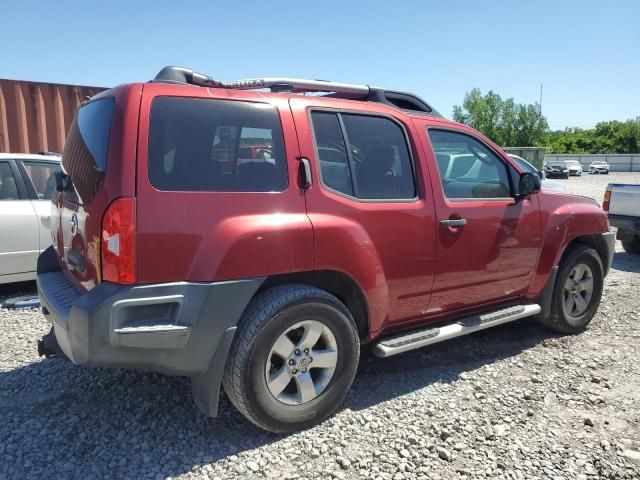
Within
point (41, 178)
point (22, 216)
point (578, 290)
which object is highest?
point (41, 178)

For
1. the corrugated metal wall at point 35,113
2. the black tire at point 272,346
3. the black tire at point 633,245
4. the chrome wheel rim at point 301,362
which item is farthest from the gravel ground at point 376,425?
the corrugated metal wall at point 35,113

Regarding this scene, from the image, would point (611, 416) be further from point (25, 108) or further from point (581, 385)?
point (25, 108)

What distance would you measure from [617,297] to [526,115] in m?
73.2

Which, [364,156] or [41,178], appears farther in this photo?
[41,178]

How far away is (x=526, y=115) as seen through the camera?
72.4 m

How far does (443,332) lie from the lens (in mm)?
3592

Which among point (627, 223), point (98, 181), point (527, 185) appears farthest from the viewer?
point (627, 223)

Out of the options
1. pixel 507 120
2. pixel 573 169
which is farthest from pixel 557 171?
pixel 507 120

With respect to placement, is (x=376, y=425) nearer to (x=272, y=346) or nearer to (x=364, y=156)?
(x=272, y=346)

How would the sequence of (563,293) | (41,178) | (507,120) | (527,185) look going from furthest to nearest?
(507,120), (41,178), (563,293), (527,185)

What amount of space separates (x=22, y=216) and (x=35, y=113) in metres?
4.15

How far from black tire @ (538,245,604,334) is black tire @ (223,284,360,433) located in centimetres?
230

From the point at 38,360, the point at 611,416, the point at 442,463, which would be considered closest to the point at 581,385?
the point at 611,416

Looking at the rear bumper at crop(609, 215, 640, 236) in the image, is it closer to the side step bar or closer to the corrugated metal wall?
the side step bar
